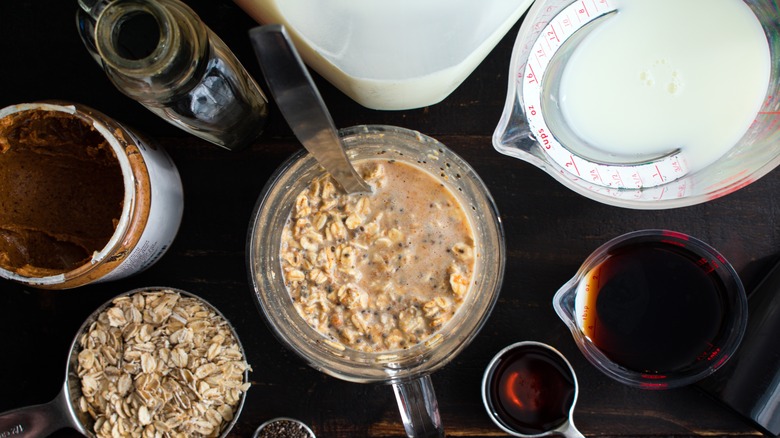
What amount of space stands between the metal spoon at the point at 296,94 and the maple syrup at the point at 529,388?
0.55 metres

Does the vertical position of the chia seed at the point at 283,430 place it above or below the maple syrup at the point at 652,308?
below

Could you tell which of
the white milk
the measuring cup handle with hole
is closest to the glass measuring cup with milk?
the white milk

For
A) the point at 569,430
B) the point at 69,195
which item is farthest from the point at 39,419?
the point at 569,430

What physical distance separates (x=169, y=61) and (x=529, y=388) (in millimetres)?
909

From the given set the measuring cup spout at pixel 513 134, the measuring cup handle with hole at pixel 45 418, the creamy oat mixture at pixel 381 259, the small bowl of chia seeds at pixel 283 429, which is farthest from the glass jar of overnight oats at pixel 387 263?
the measuring cup handle with hole at pixel 45 418

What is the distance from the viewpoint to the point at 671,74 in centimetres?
118

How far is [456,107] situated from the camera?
54.0 inches

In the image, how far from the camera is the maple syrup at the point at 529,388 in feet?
4.40

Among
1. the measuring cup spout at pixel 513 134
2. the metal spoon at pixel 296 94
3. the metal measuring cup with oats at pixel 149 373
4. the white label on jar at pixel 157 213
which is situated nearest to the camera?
the metal spoon at pixel 296 94

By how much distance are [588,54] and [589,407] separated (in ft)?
2.31

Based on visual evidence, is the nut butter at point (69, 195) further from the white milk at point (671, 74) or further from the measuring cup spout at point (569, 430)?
the measuring cup spout at point (569, 430)

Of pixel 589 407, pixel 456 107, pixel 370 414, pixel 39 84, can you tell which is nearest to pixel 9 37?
pixel 39 84

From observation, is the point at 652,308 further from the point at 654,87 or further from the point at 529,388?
the point at 654,87

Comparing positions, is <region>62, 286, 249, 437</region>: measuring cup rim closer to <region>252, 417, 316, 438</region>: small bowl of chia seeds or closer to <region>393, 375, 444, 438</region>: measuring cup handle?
<region>252, 417, 316, 438</region>: small bowl of chia seeds
